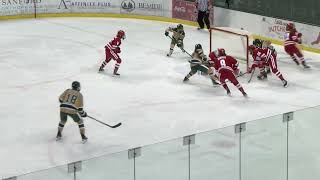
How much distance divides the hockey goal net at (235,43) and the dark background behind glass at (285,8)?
2.19 m

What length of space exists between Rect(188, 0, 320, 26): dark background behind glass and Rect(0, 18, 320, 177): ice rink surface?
38.8 inches

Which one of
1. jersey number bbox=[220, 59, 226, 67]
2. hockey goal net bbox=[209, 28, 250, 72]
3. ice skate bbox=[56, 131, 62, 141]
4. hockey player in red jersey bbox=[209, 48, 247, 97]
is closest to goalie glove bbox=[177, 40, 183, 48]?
hockey goal net bbox=[209, 28, 250, 72]

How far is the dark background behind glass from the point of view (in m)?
16.9

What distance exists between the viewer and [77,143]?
10484 millimetres

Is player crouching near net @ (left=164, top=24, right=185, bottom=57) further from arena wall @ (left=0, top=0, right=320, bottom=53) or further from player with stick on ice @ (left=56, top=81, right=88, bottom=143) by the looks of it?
player with stick on ice @ (left=56, top=81, right=88, bottom=143)

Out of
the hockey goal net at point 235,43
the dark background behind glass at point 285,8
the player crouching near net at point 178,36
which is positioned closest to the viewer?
the hockey goal net at point 235,43

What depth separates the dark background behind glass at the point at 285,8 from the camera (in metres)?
16.9

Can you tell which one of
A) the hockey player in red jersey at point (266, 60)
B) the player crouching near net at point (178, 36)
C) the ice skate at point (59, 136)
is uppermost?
the player crouching near net at point (178, 36)

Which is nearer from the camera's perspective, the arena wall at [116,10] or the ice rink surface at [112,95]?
the ice rink surface at [112,95]

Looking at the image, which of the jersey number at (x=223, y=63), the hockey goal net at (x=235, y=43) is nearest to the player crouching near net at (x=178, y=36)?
the hockey goal net at (x=235, y=43)

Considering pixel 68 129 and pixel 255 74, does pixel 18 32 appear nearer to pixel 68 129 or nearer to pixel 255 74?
pixel 255 74

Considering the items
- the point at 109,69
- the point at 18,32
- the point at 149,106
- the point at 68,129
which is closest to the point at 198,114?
the point at 149,106

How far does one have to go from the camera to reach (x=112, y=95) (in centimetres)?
1311

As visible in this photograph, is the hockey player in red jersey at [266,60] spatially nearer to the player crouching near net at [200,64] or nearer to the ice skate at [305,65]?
the player crouching near net at [200,64]
